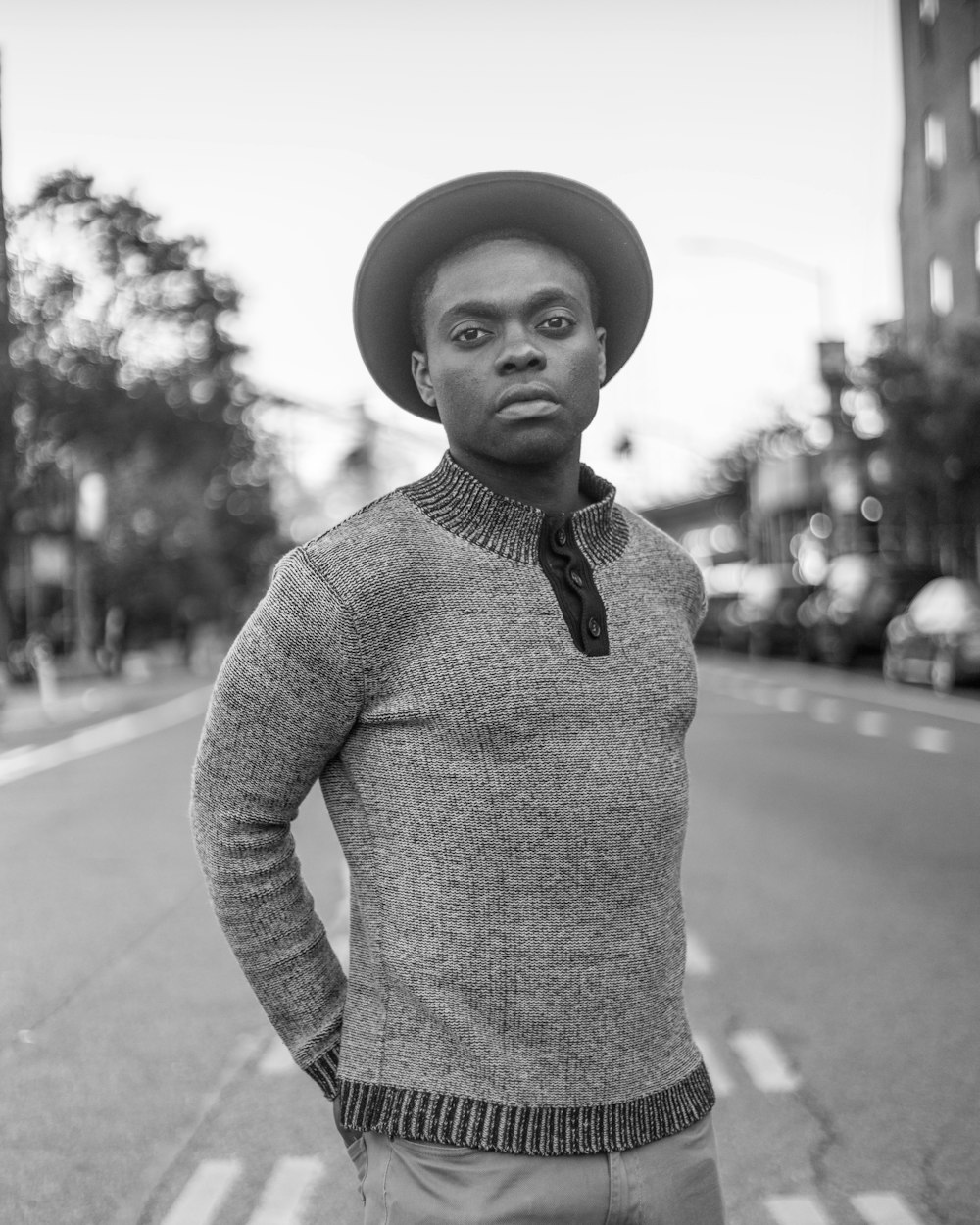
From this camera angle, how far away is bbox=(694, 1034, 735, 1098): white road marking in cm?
485

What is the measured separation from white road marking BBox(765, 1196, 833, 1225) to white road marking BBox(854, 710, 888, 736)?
12559mm

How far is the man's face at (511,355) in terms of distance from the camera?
1929mm

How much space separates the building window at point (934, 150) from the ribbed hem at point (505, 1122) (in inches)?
1345

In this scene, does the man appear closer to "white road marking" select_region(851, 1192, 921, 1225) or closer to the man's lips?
the man's lips

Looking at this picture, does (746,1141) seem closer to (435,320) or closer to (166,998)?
(166,998)

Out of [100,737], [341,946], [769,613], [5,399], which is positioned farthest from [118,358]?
[341,946]

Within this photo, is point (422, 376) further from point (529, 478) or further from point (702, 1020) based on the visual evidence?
point (702, 1020)

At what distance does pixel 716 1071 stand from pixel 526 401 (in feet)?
11.9

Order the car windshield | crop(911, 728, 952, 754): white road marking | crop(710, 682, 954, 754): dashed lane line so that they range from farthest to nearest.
A: the car windshield → crop(710, 682, 954, 754): dashed lane line → crop(911, 728, 952, 754): white road marking

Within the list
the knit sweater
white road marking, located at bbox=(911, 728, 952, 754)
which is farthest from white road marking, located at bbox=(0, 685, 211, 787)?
the knit sweater

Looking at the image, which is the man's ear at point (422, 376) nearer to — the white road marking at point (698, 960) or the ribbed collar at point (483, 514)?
the ribbed collar at point (483, 514)

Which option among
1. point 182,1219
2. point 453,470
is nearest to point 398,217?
point 453,470

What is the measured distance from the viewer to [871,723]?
17484 millimetres

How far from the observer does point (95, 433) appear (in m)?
26.0
